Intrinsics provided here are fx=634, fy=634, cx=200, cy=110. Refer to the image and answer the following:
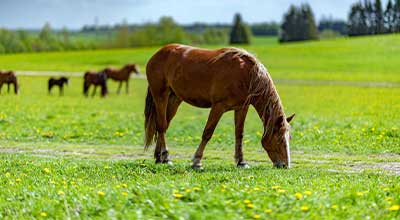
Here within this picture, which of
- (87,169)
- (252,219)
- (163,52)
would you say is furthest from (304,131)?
(252,219)

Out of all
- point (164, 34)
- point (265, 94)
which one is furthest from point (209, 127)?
point (164, 34)

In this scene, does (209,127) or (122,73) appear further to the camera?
(122,73)

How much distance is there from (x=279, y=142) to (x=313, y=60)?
6277 centimetres

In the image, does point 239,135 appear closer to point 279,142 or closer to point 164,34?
point 279,142

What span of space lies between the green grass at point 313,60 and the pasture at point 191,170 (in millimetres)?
26582

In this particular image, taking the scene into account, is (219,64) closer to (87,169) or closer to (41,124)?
(87,169)

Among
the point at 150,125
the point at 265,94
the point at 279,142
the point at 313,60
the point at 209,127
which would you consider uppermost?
the point at 265,94

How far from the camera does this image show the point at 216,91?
12219mm

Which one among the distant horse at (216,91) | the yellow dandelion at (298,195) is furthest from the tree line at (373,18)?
the yellow dandelion at (298,195)

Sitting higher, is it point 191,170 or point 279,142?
point 279,142

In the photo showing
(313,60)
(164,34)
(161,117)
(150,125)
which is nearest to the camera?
Result: (161,117)

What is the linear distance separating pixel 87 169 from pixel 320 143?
725 cm

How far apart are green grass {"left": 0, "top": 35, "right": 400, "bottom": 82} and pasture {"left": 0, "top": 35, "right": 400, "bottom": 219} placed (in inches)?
1047

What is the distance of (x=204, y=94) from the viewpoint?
12586 millimetres
